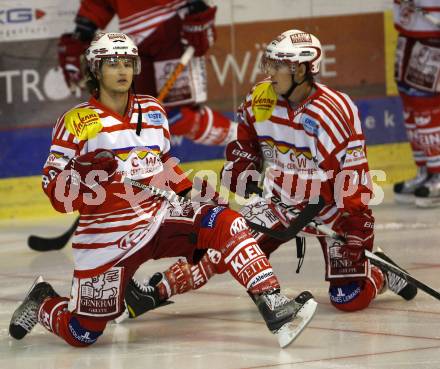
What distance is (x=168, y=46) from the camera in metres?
6.86

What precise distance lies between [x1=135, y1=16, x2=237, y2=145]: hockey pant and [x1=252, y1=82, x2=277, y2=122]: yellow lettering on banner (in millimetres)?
2003

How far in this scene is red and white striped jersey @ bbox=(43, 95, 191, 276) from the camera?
4219 millimetres

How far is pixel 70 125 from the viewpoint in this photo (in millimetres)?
4215

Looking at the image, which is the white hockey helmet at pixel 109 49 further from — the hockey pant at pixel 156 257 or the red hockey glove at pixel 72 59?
the red hockey glove at pixel 72 59

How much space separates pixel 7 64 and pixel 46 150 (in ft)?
1.55

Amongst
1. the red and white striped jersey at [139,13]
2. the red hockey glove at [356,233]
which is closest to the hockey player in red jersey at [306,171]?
the red hockey glove at [356,233]

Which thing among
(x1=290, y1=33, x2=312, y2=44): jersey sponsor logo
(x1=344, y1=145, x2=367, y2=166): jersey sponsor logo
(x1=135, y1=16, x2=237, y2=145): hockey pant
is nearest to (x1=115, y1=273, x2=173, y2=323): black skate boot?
(x1=344, y1=145, x2=367, y2=166): jersey sponsor logo

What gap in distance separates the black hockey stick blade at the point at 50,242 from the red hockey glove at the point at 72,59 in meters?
0.73

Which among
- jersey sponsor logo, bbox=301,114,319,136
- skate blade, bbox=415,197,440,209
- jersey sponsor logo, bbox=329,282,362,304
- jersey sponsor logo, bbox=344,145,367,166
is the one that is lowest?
skate blade, bbox=415,197,440,209

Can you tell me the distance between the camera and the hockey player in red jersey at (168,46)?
6.56 metres

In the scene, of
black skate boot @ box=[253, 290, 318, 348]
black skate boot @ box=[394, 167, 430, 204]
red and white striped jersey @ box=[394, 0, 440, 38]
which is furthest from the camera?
black skate boot @ box=[394, 167, 430, 204]

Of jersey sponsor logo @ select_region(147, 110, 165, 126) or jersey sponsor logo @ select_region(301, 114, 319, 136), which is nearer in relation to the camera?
jersey sponsor logo @ select_region(147, 110, 165, 126)

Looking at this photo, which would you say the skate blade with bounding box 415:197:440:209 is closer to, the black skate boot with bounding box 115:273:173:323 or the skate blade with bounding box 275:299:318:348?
the black skate boot with bounding box 115:273:173:323

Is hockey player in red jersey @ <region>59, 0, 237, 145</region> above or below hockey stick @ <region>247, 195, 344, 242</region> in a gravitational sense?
below
